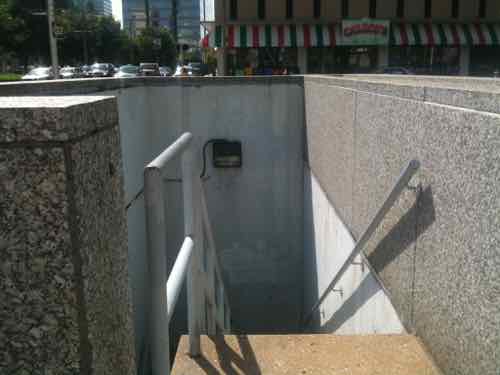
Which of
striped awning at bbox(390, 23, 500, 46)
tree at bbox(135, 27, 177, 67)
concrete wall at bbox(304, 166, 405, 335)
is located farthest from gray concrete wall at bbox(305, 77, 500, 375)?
tree at bbox(135, 27, 177, 67)

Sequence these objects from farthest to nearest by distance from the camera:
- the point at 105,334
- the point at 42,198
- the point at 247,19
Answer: the point at 247,19, the point at 105,334, the point at 42,198

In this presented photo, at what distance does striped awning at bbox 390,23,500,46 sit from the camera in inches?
1277

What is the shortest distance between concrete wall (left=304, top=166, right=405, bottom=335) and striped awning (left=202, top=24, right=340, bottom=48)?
24.2 metres

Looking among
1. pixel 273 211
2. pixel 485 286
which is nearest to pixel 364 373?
pixel 485 286

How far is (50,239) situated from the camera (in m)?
1.33

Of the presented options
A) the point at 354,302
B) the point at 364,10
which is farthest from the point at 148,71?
the point at 354,302

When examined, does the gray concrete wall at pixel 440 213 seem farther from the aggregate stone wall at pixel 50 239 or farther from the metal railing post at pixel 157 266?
the aggregate stone wall at pixel 50 239

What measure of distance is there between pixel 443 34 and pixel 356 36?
5.21 meters

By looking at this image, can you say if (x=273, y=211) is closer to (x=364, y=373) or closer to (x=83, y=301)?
(x=364, y=373)

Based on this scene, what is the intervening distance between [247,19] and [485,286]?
104 feet

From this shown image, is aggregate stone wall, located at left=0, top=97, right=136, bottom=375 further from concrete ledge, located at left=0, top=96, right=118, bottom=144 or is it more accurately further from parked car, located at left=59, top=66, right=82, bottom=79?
parked car, located at left=59, top=66, right=82, bottom=79

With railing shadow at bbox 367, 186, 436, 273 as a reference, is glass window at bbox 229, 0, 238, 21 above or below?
above

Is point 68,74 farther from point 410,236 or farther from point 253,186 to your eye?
point 410,236

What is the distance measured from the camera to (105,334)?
1.53m
